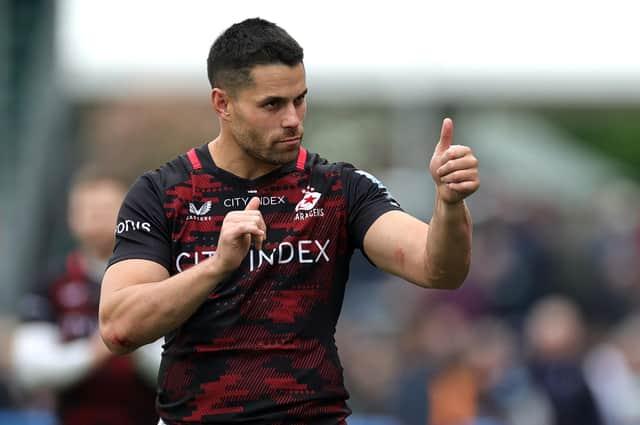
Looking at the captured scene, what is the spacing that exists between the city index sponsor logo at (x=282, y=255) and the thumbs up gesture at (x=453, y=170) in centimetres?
70

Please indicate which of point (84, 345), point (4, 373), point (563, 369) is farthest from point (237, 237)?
point (4, 373)

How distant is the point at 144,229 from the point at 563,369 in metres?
7.66

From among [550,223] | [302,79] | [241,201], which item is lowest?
[550,223]

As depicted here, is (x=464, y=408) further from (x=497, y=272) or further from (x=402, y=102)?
(x=402, y=102)

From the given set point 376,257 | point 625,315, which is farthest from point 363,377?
point 376,257

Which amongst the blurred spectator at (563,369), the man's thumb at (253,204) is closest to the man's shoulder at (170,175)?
the man's thumb at (253,204)

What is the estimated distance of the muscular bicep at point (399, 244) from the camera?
5891 mm

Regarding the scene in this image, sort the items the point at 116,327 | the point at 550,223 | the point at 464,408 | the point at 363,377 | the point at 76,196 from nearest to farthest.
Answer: the point at 116,327 < the point at 76,196 < the point at 464,408 < the point at 363,377 < the point at 550,223

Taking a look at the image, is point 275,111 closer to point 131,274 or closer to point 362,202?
point 362,202

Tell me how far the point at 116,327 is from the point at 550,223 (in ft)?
39.1

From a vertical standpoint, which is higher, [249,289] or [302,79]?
[302,79]

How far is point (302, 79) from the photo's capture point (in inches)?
239

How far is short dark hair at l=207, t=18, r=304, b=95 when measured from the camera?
6.04m

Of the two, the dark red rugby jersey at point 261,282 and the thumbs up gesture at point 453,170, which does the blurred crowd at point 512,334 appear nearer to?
the dark red rugby jersey at point 261,282
